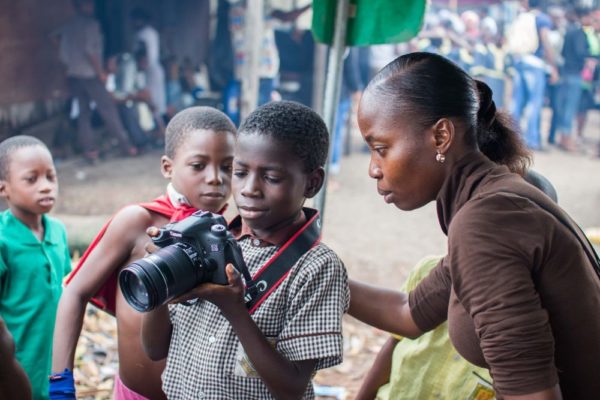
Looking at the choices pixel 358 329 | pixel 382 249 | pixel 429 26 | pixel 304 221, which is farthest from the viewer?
pixel 429 26

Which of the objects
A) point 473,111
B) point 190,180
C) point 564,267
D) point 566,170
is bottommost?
point 566,170

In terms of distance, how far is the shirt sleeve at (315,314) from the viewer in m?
1.65

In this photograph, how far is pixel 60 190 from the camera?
8.04m

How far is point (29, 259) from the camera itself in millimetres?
2734

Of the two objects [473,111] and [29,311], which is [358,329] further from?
[473,111]

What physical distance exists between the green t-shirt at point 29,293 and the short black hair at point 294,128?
4.50 ft

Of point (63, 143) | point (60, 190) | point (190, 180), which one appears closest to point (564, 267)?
point (190, 180)

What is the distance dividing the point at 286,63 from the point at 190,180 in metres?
8.87

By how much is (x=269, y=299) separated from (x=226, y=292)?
167mm

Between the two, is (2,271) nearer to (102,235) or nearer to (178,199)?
(102,235)

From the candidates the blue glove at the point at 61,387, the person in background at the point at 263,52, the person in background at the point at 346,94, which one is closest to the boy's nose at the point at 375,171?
the blue glove at the point at 61,387

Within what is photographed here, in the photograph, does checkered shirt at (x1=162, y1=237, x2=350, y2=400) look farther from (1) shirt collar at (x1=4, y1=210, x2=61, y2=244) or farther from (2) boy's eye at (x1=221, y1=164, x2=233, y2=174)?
(1) shirt collar at (x1=4, y1=210, x2=61, y2=244)

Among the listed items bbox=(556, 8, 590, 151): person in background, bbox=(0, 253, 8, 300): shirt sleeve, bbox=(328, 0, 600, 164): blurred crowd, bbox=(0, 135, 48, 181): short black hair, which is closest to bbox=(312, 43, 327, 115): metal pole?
bbox=(328, 0, 600, 164): blurred crowd

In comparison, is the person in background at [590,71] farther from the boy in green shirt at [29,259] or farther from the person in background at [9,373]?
the person in background at [9,373]
